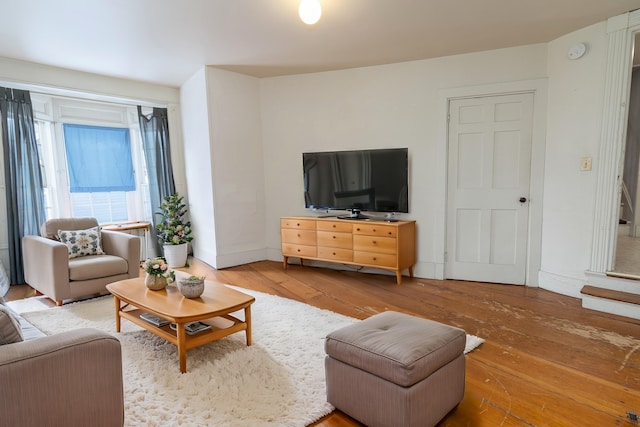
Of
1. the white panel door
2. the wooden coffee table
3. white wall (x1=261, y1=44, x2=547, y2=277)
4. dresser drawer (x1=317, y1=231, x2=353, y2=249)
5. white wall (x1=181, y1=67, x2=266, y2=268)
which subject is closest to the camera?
the wooden coffee table

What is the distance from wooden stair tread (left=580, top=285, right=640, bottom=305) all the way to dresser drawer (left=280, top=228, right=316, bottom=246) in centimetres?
285

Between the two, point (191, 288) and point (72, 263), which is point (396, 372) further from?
point (72, 263)

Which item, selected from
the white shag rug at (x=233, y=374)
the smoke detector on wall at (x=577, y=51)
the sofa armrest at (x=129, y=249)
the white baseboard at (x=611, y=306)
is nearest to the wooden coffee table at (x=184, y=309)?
the white shag rug at (x=233, y=374)

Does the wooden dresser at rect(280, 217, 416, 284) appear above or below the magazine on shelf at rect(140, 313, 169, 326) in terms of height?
above

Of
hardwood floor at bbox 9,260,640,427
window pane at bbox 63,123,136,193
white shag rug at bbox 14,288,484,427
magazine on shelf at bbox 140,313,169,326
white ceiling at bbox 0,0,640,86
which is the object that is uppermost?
white ceiling at bbox 0,0,640,86

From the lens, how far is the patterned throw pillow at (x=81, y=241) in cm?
371

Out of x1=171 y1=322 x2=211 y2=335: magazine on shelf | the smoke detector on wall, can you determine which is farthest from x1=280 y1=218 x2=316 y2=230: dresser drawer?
the smoke detector on wall

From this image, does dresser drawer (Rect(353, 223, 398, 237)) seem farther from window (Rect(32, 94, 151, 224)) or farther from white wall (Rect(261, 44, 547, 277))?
window (Rect(32, 94, 151, 224))

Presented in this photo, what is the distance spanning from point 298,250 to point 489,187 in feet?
7.94

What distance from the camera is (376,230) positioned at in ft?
13.3

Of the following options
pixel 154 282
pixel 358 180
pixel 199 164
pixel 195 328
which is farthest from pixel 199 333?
pixel 199 164

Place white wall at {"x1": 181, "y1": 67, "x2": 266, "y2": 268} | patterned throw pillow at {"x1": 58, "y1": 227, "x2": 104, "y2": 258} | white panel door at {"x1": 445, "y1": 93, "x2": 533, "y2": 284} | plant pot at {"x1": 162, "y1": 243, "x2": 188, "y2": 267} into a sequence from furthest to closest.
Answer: plant pot at {"x1": 162, "y1": 243, "x2": 188, "y2": 267} < white wall at {"x1": 181, "y1": 67, "x2": 266, "y2": 268} < white panel door at {"x1": 445, "y1": 93, "x2": 533, "y2": 284} < patterned throw pillow at {"x1": 58, "y1": 227, "x2": 104, "y2": 258}

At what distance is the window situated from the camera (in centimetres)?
462

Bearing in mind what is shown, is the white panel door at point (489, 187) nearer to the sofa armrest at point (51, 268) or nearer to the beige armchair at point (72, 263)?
the beige armchair at point (72, 263)
